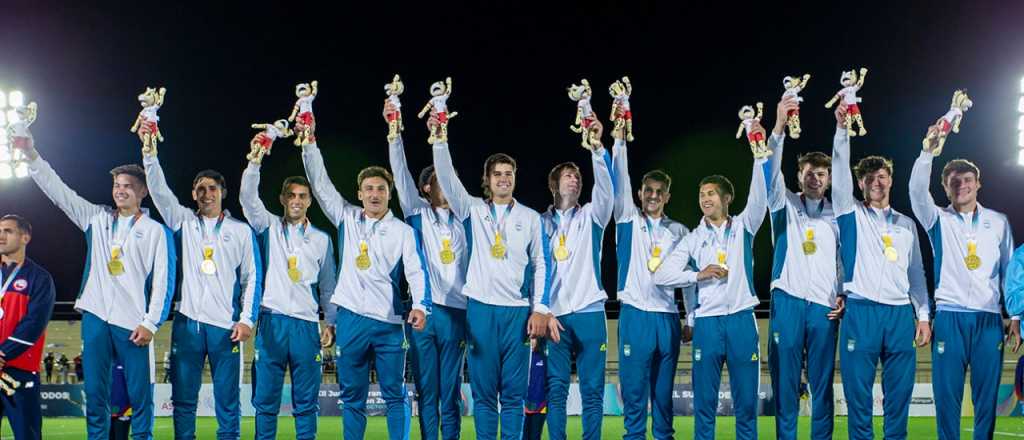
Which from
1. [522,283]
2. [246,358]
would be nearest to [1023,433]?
[522,283]

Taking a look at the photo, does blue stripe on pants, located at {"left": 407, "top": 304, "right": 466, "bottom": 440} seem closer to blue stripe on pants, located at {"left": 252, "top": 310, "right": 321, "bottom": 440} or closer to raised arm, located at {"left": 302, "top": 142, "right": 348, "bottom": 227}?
blue stripe on pants, located at {"left": 252, "top": 310, "right": 321, "bottom": 440}

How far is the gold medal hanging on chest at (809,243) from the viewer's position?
8.54 metres

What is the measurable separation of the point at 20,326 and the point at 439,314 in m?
3.09

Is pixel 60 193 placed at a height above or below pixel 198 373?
above

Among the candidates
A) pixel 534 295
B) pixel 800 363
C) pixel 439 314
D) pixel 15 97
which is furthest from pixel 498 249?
pixel 15 97

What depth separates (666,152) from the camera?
25.2 meters

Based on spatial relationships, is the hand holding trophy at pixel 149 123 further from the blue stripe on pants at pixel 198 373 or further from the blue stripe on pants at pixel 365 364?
the blue stripe on pants at pixel 365 364

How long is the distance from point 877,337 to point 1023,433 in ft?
21.8

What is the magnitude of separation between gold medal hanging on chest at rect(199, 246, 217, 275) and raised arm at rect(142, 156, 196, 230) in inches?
14.7

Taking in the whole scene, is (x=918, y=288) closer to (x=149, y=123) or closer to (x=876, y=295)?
(x=876, y=295)

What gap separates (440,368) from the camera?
8086 mm

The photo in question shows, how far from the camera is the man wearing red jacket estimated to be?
7434mm

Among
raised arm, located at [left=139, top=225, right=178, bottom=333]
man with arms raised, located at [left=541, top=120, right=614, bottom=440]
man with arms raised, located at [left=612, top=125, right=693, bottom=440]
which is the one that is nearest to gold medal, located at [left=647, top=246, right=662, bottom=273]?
man with arms raised, located at [left=612, top=125, right=693, bottom=440]

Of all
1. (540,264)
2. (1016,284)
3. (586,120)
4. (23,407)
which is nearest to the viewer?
(1016,284)
